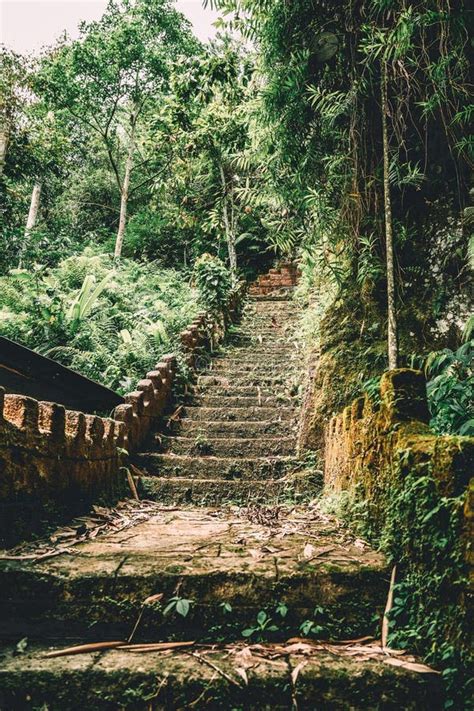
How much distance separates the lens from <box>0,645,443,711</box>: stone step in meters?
1.58

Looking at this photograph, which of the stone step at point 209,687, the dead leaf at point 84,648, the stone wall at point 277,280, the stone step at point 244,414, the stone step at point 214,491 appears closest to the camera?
the stone step at point 209,687

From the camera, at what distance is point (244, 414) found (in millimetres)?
5645

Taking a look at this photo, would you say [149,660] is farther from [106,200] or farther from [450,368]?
[106,200]

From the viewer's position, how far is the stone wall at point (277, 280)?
13.3 meters

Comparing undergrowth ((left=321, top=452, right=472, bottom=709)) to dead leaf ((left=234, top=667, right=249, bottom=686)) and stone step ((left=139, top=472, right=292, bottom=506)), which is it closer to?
dead leaf ((left=234, top=667, right=249, bottom=686))

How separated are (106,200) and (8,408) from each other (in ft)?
51.1

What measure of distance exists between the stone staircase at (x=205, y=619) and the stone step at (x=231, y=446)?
169cm

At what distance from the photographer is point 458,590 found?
1653 millimetres

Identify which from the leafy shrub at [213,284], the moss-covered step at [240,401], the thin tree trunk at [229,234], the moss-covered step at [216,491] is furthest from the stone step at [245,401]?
the thin tree trunk at [229,234]

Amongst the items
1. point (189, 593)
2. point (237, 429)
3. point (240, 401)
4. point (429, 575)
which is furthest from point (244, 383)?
point (429, 575)

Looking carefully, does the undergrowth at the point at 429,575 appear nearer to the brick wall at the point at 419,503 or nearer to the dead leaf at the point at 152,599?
the brick wall at the point at 419,503

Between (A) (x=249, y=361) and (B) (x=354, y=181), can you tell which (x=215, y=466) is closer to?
(A) (x=249, y=361)

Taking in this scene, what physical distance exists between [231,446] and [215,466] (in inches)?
16.8

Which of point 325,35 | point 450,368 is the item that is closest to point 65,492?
point 450,368
